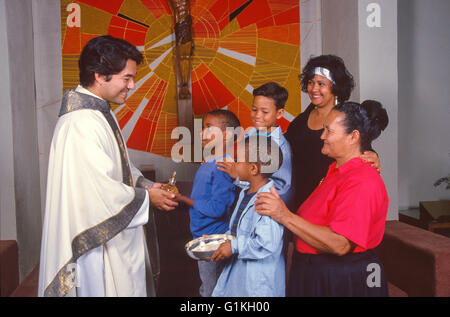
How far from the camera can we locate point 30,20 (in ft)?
9.77

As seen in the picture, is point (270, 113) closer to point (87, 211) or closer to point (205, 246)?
point (205, 246)

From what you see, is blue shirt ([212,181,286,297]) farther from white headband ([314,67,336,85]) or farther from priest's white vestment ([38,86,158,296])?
white headband ([314,67,336,85])

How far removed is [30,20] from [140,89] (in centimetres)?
97

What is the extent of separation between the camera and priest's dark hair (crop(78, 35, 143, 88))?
4.68ft

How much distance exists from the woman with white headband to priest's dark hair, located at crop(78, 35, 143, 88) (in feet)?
2.98

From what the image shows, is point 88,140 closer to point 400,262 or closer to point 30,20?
point 400,262

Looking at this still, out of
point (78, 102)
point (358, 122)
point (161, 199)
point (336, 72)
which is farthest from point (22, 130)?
point (358, 122)

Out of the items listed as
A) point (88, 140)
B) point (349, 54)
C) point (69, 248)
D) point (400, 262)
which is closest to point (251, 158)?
point (88, 140)

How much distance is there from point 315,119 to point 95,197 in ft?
3.92

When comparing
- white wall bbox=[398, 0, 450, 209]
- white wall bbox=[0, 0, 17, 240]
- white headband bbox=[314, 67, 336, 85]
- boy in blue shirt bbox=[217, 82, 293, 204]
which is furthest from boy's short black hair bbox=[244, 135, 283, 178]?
white wall bbox=[398, 0, 450, 209]

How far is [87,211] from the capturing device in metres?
Answer: 1.37

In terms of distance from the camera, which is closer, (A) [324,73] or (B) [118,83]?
(B) [118,83]

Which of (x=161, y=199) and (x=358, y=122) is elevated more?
(x=358, y=122)

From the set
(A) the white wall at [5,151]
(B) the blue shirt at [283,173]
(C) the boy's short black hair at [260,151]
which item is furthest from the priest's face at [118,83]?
(A) the white wall at [5,151]
